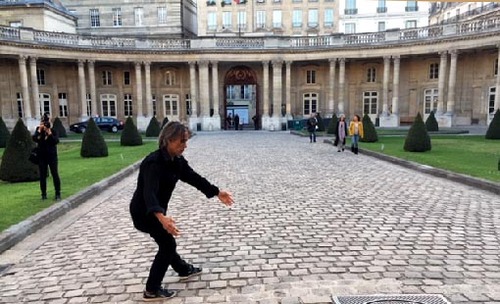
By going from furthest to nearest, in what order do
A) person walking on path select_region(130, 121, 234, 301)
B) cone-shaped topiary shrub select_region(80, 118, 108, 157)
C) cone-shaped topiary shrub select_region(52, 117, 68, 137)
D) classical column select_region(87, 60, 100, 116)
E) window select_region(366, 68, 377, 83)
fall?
window select_region(366, 68, 377, 83)
classical column select_region(87, 60, 100, 116)
cone-shaped topiary shrub select_region(52, 117, 68, 137)
cone-shaped topiary shrub select_region(80, 118, 108, 157)
person walking on path select_region(130, 121, 234, 301)

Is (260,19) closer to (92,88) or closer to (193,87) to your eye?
(193,87)

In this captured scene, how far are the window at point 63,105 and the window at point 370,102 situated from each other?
33114 mm

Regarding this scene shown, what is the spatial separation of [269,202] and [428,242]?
341 centimetres

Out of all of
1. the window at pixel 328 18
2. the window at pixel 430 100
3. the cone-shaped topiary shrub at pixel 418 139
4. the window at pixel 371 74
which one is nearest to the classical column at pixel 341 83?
the window at pixel 371 74

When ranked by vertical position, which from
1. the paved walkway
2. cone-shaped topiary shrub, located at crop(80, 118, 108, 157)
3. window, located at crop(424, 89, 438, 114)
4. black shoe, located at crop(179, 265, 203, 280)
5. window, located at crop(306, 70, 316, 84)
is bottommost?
the paved walkway

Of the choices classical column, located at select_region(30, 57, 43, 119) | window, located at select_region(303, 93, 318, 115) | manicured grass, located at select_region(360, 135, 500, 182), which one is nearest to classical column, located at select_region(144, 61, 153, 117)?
A: classical column, located at select_region(30, 57, 43, 119)

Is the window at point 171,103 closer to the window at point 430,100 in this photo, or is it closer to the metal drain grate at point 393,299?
the window at point 430,100

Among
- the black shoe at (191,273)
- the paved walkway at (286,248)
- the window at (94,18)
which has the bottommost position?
the paved walkway at (286,248)

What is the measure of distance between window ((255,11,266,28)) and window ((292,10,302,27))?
4.04 meters

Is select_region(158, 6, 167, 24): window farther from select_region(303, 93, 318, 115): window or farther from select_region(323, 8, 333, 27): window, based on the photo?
select_region(323, 8, 333, 27): window

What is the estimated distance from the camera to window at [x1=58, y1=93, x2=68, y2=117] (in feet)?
138

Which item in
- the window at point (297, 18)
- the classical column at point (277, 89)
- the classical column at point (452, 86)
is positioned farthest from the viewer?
the window at point (297, 18)

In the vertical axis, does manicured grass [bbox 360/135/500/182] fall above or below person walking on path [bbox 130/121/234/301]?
below

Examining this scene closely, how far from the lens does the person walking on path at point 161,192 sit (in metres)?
3.50
